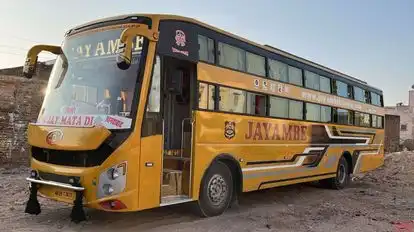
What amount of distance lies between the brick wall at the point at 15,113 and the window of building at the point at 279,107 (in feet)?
27.7

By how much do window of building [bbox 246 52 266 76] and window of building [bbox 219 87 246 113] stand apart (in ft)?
2.28

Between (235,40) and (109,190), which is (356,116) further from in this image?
(109,190)

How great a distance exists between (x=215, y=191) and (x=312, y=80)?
5.30 meters

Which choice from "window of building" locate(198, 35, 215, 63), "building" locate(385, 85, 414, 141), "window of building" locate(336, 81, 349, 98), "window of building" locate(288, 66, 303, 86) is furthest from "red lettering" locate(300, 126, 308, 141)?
"building" locate(385, 85, 414, 141)

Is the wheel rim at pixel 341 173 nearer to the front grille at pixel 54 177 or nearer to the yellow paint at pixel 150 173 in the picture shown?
the yellow paint at pixel 150 173

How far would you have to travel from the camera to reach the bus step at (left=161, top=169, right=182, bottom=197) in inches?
283

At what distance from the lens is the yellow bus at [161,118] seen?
6.24m

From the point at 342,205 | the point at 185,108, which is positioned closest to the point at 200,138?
the point at 185,108

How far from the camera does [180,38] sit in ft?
24.2

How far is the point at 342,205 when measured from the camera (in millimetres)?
10375

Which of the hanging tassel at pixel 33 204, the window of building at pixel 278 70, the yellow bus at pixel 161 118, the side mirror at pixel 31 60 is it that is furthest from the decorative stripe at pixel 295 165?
the side mirror at pixel 31 60

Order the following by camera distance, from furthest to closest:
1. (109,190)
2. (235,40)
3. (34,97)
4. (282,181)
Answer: (34,97), (282,181), (235,40), (109,190)

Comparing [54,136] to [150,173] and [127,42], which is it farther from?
[127,42]

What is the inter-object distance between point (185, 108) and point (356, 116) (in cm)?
842
